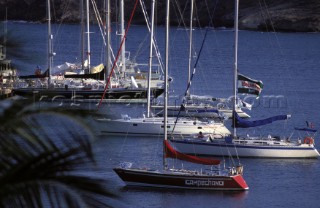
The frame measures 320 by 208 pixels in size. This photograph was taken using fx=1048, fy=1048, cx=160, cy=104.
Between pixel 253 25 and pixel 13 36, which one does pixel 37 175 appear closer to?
pixel 13 36

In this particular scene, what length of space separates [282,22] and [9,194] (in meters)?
104

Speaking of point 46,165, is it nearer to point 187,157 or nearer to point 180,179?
point 187,157

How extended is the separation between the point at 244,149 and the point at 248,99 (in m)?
15.2

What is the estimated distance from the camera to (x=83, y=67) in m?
38.7

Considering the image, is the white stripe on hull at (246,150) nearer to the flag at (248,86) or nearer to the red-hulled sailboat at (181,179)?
the flag at (248,86)

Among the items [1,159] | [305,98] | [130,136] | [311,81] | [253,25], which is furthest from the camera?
[253,25]

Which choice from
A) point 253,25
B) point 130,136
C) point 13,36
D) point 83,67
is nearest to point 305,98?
point 83,67

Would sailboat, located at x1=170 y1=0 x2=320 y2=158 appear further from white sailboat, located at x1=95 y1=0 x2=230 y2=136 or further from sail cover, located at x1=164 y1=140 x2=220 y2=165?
sail cover, located at x1=164 y1=140 x2=220 y2=165

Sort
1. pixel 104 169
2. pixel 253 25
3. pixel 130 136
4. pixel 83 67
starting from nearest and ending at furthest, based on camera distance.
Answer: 1. pixel 104 169
2. pixel 130 136
3. pixel 83 67
4. pixel 253 25

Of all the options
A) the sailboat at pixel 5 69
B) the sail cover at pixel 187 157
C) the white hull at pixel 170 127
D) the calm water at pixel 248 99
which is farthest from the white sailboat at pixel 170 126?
the sailboat at pixel 5 69

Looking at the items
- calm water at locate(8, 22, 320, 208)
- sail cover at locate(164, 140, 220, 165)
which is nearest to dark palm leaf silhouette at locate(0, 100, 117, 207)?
calm water at locate(8, 22, 320, 208)

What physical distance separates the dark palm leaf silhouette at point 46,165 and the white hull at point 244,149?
21370 mm

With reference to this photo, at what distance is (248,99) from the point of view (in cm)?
3900

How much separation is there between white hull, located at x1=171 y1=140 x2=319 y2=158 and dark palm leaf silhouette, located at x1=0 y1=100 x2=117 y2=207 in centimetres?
2137
